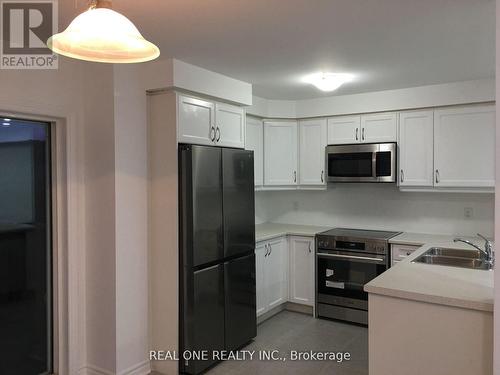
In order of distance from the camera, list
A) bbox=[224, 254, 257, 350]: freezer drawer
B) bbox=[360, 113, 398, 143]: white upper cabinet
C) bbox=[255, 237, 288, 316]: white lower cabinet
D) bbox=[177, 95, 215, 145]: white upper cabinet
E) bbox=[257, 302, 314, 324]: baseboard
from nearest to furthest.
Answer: bbox=[177, 95, 215, 145]: white upper cabinet → bbox=[224, 254, 257, 350]: freezer drawer → bbox=[255, 237, 288, 316]: white lower cabinet → bbox=[360, 113, 398, 143]: white upper cabinet → bbox=[257, 302, 314, 324]: baseboard

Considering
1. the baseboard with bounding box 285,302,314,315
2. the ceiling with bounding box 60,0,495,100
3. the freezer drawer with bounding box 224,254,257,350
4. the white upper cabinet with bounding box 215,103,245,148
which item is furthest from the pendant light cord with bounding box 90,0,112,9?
the baseboard with bounding box 285,302,314,315

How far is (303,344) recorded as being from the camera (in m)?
3.68

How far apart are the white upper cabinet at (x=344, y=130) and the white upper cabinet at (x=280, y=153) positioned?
0.45 m

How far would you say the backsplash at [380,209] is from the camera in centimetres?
411

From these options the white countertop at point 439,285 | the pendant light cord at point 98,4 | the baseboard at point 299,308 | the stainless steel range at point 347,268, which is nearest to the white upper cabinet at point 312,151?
the stainless steel range at point 347,268

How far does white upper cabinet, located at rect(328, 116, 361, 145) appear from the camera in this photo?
14.4 feet

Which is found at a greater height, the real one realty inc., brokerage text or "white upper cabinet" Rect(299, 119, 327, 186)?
"white upper cabinet" Rect(299, 119, 327, 186)

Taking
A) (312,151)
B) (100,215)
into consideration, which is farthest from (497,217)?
(312,151)

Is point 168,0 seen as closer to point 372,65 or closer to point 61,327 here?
point 372,65

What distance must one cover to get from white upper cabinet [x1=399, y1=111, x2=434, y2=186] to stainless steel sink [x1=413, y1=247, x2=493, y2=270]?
865 mm

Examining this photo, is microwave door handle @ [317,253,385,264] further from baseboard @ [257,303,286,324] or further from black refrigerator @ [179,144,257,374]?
black refrigerator @ [179,144,257,374]

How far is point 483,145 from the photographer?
3744mm

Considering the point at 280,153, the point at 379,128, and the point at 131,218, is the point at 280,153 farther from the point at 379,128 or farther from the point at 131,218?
the point at 131,218

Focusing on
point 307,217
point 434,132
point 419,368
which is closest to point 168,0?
point 419,368
